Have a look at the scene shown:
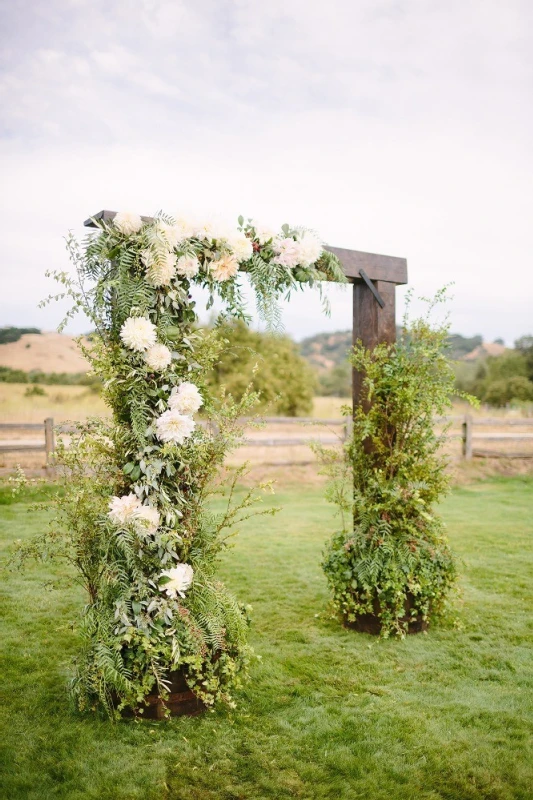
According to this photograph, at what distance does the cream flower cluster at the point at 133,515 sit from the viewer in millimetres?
3079

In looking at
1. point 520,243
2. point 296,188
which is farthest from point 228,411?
point 520,243

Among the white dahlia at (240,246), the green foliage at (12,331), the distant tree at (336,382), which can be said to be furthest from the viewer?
the distant tree at (336,382)

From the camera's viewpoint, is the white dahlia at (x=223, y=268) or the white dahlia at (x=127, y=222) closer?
the white dahlia at (x=127, y=222)

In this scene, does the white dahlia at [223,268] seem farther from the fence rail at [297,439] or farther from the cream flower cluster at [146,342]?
the fence rail at [297,439]

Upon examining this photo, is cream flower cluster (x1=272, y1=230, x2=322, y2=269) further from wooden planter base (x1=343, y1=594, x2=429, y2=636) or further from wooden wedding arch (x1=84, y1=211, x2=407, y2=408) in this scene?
wooden planter base (x1=343, y1=594, x2=429, y2=636)

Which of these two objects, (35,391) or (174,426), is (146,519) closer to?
(174,426)

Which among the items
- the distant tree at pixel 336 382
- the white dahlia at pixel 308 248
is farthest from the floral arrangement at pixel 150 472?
the distant tree at pixel 336 382

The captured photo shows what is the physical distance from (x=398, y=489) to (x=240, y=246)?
2.15 m

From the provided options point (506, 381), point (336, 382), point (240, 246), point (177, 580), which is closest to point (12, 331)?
point (240, 246)

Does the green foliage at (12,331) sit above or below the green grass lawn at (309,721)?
above

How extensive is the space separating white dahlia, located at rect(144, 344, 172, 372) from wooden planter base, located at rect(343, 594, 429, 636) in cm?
264

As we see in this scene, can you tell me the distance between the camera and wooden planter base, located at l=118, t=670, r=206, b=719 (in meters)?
3.23

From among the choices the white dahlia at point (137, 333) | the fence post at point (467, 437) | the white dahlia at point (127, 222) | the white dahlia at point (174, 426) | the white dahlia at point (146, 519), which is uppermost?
the white dahlia at point (127, 222)

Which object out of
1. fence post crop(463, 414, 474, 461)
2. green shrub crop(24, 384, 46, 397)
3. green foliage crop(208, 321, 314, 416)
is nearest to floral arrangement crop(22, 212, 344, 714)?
fence post crop(463, 414, 474, 461)
